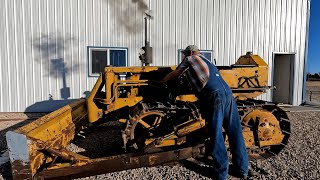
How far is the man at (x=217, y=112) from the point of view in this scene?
11.4 feet

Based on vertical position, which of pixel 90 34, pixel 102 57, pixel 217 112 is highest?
pixel 90 34

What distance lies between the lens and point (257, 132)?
418 centimetres

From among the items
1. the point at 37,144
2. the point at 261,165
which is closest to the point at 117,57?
the point at 37,144

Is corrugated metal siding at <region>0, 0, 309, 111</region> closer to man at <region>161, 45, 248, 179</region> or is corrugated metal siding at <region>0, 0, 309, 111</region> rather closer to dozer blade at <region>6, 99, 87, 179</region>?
dozer blade at <region>6, 99, 87, 179</region>

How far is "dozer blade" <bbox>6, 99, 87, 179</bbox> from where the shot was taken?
3049mm

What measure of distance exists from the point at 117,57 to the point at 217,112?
5892mm

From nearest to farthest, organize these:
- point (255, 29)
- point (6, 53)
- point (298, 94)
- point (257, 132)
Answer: point (257, 132) → point (6, 53) → point (255, 29) → point (298, 94)

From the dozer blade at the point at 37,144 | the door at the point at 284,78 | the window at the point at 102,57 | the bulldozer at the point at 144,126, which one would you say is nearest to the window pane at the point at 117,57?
the window at the point at 102,57

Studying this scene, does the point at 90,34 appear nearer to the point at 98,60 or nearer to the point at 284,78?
the point at 98,60

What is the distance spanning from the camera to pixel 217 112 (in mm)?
3494

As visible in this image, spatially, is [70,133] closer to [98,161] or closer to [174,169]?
[98,161]

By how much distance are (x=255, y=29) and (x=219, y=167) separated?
7.92 metres

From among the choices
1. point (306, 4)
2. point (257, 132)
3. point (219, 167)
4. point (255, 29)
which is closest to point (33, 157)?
point (219, 167)

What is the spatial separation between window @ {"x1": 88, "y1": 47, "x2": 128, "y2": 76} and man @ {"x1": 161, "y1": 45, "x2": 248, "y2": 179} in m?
5.28
